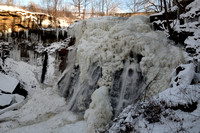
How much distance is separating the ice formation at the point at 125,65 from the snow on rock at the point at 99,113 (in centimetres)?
28

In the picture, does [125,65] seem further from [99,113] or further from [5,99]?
[5,99]

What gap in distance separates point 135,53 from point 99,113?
2.31 meters

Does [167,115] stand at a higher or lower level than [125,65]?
lower

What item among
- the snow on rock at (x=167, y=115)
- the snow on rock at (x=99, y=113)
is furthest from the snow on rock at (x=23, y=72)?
the snow on rock at (x=167, y=115)

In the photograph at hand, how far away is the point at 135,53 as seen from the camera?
14.8ft

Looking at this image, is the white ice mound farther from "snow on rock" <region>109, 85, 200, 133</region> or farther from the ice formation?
"snow on rock" <region>109, 85, 200, 133</region>

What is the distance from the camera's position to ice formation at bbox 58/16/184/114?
3941 mm

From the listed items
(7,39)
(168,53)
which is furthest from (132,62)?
(7,39)

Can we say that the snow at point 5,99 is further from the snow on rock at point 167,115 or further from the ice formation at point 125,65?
the snow on rock at point 167,115

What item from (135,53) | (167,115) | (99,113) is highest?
(135,53)

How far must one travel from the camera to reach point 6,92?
19.8 feet

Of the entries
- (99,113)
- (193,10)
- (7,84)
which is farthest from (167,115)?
(7,84)

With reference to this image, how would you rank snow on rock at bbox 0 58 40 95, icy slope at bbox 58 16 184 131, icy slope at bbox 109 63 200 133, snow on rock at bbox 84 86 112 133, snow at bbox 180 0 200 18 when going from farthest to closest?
snow on rock at bbox 0 58 40 95, snow at bbox 180 0 200 18, icy slope at bbox 58 16 184 131, snow on rock at bbox 84 86 112 133, icy slope at bbox 109 63 200 133

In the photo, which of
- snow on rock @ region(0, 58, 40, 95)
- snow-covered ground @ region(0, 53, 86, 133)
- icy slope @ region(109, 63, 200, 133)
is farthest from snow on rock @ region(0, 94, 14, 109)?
icy slope @ region(109, 63, 200, 133)
